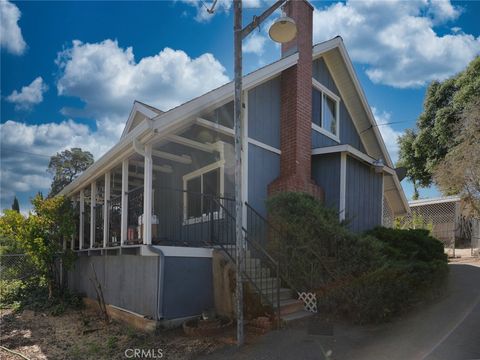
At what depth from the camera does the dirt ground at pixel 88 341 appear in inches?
222

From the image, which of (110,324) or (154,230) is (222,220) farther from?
(110,324)

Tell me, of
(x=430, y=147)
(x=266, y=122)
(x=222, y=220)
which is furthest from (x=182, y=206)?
(x=430, y=147)

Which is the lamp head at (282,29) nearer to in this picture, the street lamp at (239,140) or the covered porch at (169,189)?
the street lamp at (239,140)

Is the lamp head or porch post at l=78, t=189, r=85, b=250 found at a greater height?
the lamp head

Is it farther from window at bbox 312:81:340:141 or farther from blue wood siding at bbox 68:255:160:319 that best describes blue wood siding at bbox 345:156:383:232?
blue wood siding at bbox 68:255:160:319

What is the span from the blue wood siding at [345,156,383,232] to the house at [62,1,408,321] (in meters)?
0.03

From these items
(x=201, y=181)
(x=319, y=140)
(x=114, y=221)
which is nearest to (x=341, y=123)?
(x=319, y=140)

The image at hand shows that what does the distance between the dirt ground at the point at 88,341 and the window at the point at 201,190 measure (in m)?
3.24

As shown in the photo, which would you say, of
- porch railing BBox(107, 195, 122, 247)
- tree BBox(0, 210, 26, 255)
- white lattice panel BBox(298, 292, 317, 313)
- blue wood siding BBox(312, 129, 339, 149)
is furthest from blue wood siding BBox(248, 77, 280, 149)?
tree BBox(0, 210, 26, 255)

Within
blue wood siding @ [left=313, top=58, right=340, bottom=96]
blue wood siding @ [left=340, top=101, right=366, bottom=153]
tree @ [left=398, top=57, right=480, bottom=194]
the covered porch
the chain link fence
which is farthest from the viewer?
tree @ [left=398, top=57, right=480, bottom=194]

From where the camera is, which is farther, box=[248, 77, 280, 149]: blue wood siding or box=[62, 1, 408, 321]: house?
box=[248, 77, 280, 149]: blue wood siding

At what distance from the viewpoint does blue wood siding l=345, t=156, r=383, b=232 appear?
9844 millimetres

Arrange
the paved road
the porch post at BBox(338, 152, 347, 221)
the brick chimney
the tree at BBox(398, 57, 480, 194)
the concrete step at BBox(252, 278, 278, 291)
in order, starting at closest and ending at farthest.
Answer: the paved road < the concrete step at BBox(252, 278, 278, 291) < the brick chimney < the porch post at BBox(338, 152, 347, 221) < the tree at BBox(398, 57, 480, 194)

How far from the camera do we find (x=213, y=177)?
30.9 ft
